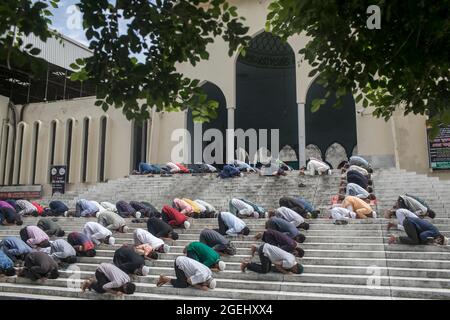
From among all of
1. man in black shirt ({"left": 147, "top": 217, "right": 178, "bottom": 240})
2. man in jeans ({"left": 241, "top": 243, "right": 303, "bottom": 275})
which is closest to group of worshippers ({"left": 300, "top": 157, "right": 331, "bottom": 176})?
man in black shirt ({"left": 147, "top": 217, "right": 178, "bottom": 240})

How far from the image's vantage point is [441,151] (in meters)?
15.6

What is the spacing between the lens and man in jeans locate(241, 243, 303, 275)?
21.1 feet

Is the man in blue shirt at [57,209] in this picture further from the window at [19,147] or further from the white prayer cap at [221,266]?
the window at [19,147]

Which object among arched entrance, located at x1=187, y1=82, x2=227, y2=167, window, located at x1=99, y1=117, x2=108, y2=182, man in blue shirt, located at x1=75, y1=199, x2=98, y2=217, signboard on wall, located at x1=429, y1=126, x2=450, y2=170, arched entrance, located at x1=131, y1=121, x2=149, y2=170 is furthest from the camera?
window, located at x1=99, y1=117, x2=108, y2=182

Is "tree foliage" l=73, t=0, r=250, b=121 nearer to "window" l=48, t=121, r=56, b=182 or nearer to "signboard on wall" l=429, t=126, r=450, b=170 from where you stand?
"signboard on wall" l=429, t=126, r=450, b=170

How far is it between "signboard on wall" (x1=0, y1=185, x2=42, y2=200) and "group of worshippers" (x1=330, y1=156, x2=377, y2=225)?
A: 14.9 metres

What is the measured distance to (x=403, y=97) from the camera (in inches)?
167

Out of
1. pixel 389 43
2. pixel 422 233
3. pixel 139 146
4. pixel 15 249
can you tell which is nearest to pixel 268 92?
pixel 139 146

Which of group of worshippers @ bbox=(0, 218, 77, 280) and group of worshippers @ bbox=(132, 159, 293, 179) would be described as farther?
group of worshippers @ bbox=(132, 159, 293, 179)

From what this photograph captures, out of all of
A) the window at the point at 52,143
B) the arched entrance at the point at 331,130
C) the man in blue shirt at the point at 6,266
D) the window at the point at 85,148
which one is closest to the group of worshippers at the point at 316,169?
the man in blue shirt at the point at 6,266

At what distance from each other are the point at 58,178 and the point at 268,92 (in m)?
12.0

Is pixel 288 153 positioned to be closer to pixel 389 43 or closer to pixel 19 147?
pixel 19 147

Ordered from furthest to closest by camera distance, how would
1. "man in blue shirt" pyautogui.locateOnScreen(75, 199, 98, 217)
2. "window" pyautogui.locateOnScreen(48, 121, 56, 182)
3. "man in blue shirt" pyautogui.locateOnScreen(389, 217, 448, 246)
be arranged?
"window" pyautogui.locateOnScreen(48, 121, 56, 182) → "man in blue shirt" pyautogui.locateOnScreen(75, 199, 98, 217) → "man in blue shirt" pyautogui.locateOnScreen(389, 217, 448, 246)
